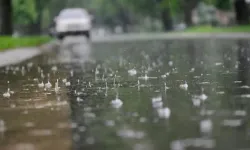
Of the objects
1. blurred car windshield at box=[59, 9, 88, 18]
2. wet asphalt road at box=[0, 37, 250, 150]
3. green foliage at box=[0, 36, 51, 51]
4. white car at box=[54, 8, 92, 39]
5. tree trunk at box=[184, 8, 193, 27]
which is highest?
tree trunk at box=[184, 8, 193, 27]

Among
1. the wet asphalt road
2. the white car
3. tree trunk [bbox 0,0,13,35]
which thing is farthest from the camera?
the white car

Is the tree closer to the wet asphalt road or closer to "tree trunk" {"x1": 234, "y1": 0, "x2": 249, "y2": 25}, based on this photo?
"tree trunk" {"x1": 234, "y1": 0, "x2": 249, "y2": 25}

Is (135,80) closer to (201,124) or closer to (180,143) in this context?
(201,124)

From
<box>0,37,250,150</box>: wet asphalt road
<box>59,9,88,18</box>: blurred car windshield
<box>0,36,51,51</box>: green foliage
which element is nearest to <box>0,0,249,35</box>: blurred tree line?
<box>59,9,88,18</box>: blurred car windshield

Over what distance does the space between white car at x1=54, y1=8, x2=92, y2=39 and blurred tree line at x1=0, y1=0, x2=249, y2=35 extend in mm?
2149

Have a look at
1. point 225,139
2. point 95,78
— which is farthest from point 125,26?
point 225,139

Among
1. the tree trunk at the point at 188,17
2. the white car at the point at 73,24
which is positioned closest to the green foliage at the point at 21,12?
the white car at the point at 73,24

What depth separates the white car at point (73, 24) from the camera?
4194 cm

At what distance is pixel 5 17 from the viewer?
118ft

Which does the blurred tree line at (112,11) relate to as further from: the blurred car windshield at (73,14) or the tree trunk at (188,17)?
the blurred car windshield at (73,14)

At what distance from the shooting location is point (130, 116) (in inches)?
278

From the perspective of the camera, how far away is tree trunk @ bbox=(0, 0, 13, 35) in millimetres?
35147

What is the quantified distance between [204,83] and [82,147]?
217 inches

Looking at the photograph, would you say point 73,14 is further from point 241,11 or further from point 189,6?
point 189,6
